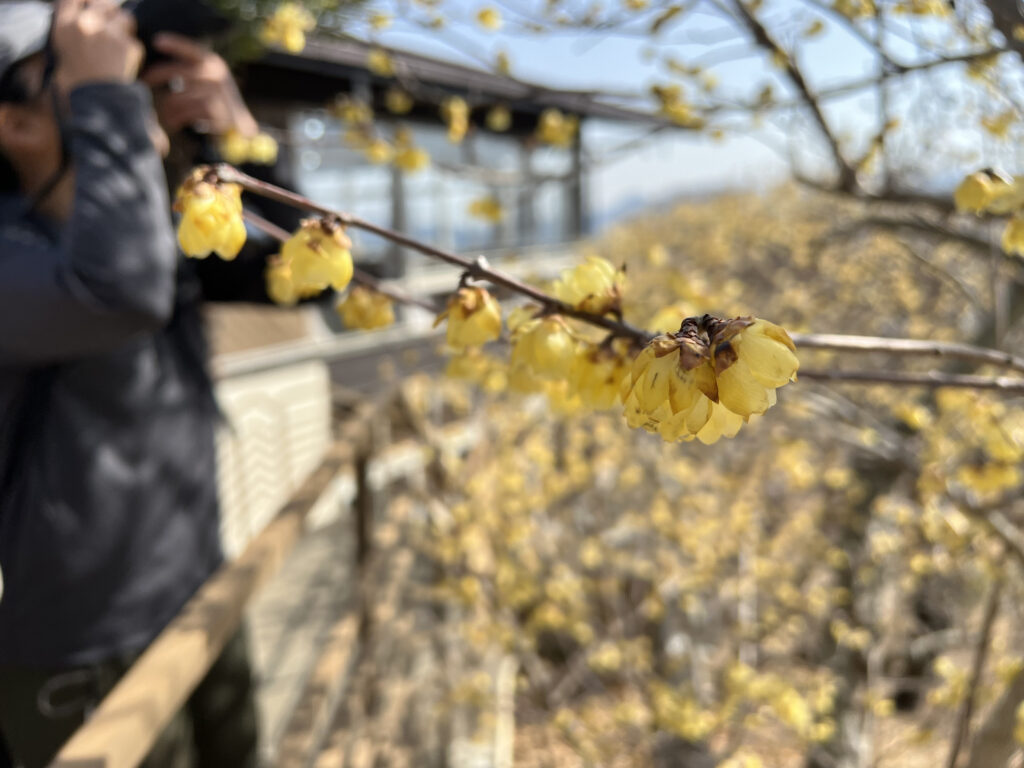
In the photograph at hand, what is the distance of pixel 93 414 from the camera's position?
1.14 metres

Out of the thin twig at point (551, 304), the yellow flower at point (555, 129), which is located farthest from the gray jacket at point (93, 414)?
the yellow flower at point (555, 129)

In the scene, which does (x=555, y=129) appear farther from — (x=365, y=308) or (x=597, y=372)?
(x=597, y=372)

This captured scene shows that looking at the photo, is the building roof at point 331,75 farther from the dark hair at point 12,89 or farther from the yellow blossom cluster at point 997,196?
the yellow blossom cluster at point 997,196

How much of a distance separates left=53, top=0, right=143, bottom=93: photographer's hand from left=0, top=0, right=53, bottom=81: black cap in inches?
2.1

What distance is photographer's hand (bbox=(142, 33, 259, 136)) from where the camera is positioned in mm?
1300

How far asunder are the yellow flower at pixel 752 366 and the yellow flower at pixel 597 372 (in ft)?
0.65

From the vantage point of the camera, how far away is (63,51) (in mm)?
982

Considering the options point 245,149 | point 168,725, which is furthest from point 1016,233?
point 168,725

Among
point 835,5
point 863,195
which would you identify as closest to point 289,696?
point 863,195

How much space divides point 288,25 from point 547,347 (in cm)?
133

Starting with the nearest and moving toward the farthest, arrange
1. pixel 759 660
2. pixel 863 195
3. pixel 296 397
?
pixel 863 195
pixel 759 660
pixel 296 397

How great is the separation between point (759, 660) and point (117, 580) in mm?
4082

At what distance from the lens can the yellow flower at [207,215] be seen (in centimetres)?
62

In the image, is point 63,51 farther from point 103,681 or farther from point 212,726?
point 212,726
